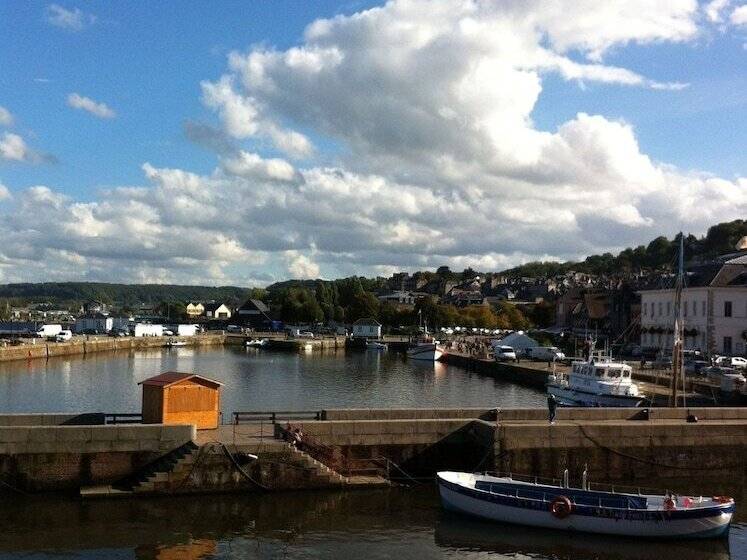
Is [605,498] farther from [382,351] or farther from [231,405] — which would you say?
[382,351]

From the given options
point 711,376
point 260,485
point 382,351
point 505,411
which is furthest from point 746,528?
point 382,351

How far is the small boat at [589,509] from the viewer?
23781 millimetres

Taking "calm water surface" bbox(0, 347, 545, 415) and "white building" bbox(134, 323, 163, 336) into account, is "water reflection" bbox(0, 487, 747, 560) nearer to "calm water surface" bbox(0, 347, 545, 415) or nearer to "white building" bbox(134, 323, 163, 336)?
"calm water surface" bbox(0, 347, 545, 415)

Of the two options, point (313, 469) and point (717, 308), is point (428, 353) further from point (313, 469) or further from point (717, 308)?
point (313, 469)

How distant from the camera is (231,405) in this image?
51875 mm

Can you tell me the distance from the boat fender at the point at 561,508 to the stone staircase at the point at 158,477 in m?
12.3

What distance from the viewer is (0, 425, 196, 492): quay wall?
→ 86.7 ft

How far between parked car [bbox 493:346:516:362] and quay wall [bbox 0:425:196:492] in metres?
65.2

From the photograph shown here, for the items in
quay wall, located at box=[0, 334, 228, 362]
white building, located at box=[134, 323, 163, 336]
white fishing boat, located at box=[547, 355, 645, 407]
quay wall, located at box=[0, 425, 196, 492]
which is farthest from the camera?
white building, located at box=[134, 323, 163, 336]

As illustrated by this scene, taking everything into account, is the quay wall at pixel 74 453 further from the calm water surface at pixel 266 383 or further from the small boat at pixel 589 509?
the calm water surface at pixel 266 383

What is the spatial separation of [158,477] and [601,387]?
3167cm

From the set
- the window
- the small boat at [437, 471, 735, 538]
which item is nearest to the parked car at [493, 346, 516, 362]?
the window

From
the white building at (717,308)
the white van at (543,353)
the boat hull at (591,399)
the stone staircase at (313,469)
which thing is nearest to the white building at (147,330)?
the white van at (543,353)

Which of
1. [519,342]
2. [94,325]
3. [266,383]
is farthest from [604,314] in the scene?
[94,325]
